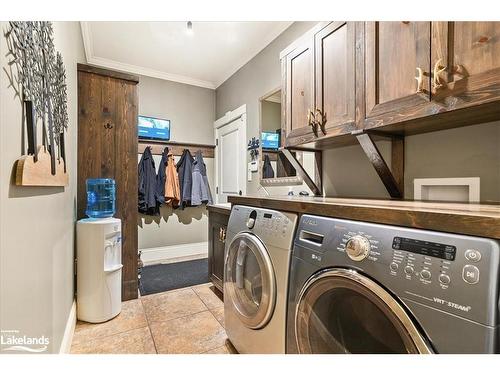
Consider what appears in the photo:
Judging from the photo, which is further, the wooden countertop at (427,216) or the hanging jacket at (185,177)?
the hanging jacket at (185,177)

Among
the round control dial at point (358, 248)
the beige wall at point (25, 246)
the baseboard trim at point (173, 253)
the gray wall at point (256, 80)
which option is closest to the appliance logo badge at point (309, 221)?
the round control dial at point (358, 248)

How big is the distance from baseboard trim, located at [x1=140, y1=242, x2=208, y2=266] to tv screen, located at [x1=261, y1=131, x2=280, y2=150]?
205 centimetres

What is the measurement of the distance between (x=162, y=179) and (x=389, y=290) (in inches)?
129

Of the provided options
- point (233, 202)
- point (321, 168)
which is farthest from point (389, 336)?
point (321, 168)

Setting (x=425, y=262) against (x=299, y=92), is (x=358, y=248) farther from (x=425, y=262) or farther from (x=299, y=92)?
(x=299, y=92)

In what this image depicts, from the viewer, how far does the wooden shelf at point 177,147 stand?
137 inches

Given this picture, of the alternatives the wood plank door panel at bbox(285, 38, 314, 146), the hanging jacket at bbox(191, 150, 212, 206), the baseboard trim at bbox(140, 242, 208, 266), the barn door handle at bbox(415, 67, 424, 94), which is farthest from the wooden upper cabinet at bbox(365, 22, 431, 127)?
the baseboard trim at bbox(140, 242, 208, 266)

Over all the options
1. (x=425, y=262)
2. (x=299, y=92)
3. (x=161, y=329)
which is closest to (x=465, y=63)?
(x=425, y=262)

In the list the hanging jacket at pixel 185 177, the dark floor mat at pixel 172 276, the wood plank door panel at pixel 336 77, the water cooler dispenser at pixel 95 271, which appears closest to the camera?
the wood plank door panel at pixel 336 77

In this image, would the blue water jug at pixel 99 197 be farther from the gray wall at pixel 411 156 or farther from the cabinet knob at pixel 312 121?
the cabinet knob at pixel 312 121

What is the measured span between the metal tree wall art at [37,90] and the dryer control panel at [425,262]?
3.57 ft

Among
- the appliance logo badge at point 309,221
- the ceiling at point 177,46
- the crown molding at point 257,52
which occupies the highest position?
the ceiling at point 177,46

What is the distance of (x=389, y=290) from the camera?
0.72 metres

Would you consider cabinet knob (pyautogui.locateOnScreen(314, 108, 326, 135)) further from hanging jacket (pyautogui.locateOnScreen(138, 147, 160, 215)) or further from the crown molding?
hanging jacket (pyautogui.locateOnScreen(138, 147, 160, 215))
